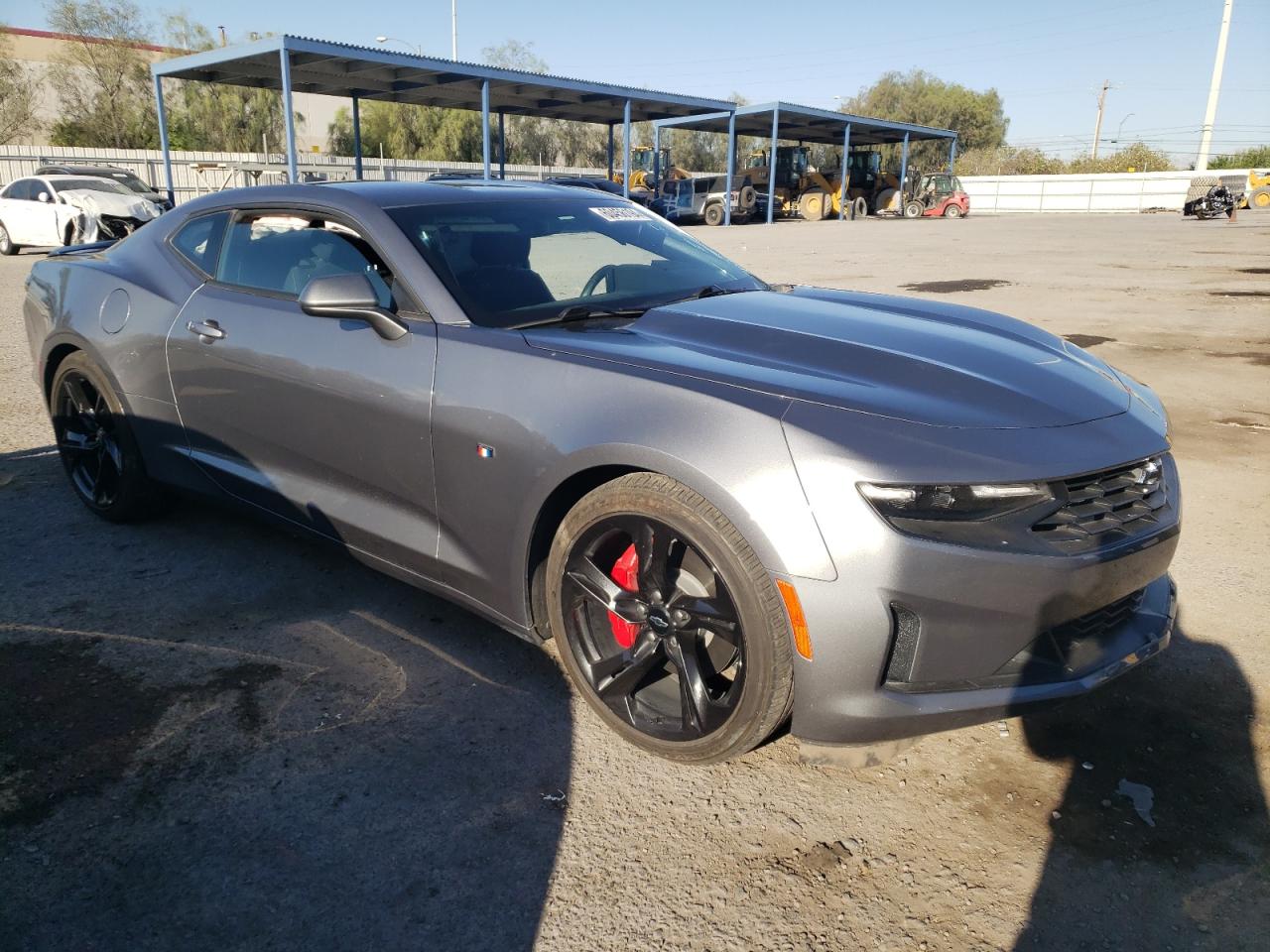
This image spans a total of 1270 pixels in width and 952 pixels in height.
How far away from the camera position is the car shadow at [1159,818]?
1.98m

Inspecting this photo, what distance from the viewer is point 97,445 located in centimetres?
429

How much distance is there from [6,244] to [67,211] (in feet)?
10.6

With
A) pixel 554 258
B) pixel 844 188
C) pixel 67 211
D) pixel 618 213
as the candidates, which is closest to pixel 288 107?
pixel 67 211

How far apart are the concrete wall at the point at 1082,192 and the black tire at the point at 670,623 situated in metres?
60.9

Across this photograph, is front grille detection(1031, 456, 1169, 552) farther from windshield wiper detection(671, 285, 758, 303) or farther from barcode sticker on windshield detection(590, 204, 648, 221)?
barcode sticker on windshield detection(590, 204, 648, 221)

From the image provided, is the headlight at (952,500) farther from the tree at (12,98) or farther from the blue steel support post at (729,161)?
the tree at (12,98)

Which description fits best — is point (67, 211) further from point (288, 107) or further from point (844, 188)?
point (844, 188)

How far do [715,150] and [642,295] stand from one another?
81.4 metres

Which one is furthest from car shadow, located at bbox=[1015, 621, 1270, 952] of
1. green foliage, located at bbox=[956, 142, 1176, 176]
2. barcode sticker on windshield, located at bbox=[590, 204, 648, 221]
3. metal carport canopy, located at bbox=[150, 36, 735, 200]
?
green foliage, located at bbox=[956, 142, 1176, 176]

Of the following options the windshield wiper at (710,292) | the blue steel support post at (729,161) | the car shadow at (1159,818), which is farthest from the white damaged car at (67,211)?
the blue steel support post at (729,161)

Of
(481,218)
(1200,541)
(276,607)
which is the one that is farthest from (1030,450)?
(276,607)

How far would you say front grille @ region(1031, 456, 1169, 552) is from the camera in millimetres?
2139

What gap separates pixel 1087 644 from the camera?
7.50 ft

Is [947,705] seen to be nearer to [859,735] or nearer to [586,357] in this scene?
[859,735]
